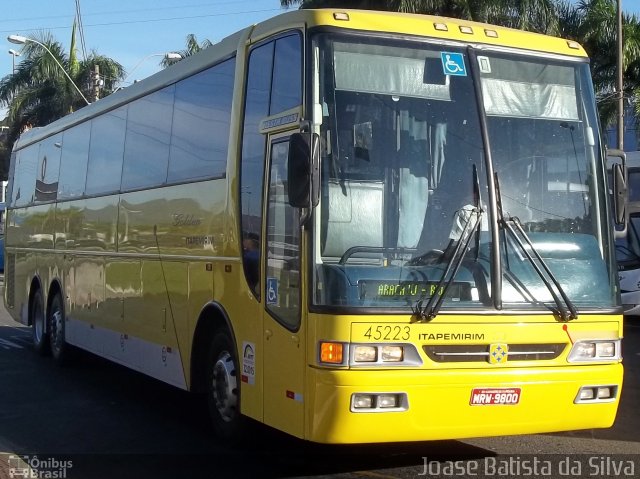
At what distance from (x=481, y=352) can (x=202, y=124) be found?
3.69 meters

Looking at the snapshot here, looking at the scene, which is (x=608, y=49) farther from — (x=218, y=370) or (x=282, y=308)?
(x=282, y=308)

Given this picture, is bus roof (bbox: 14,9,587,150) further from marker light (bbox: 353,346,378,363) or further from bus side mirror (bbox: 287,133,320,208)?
marker light (bbox: 353,346,378,363)

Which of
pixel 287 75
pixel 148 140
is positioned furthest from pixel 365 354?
pixel 148 140

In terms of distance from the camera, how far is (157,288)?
9.78 meters

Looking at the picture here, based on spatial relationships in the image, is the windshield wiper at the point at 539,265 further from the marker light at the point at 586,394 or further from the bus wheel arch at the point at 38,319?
the bus wheel arch at the point at 38,319

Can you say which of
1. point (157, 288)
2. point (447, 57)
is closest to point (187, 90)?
point (157, 288)

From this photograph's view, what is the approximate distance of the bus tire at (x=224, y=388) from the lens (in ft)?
26.2

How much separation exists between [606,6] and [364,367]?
27.7m

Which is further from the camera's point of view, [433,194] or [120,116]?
[120,116]

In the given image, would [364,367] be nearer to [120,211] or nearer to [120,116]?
[120,211]

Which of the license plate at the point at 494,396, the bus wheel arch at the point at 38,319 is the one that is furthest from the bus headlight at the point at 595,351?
the bus wheel arch at the point at 38,319

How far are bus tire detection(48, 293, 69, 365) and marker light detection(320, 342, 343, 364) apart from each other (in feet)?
25.5

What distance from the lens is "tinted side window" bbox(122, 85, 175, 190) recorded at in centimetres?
991

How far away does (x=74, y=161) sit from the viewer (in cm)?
1320
